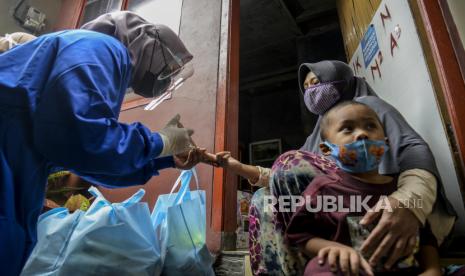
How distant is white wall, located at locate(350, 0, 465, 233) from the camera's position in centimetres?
89

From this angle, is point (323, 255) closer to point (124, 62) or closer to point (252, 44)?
point (124, 62)

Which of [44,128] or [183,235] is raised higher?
[44,128]

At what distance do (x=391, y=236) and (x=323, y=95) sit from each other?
665 mm

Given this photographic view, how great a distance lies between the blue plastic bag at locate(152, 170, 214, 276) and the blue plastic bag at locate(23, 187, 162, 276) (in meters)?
0.05

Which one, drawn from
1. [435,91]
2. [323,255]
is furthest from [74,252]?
[435,91]

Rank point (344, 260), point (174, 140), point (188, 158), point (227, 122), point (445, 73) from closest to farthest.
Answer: point (344, 260) → point (445, 73) → point (174, 140) → point (188, 158) → point (227, 122)

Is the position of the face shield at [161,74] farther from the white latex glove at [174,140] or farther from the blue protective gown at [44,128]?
the blue protective gown at [44,128]

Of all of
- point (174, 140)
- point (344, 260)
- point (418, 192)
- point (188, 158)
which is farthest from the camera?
point (188, 158)

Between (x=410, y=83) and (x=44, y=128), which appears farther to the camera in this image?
(x=410, y=83)

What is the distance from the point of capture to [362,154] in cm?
71

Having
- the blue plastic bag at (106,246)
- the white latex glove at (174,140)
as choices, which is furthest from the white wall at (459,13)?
the blue plastic bag at (106,246)

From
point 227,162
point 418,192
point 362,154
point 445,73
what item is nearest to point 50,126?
point 227,162

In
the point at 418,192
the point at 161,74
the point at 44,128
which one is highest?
the point at 161,74

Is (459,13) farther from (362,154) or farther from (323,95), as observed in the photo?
(362,154)
